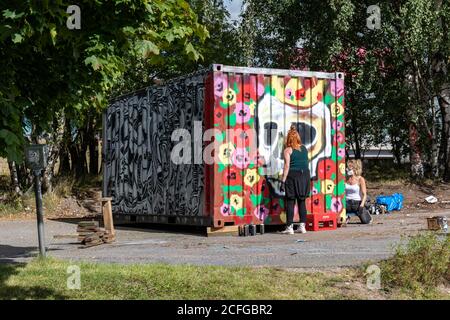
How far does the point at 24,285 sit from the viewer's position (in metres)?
6.71

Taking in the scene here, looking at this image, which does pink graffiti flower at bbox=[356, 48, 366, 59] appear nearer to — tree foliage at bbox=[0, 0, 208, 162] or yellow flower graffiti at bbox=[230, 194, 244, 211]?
yellow flower graffiti at bbox=[230, 194, 244, 211]

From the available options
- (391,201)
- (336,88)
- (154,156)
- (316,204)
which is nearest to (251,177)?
(316,204)

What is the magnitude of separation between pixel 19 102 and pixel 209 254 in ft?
11.7

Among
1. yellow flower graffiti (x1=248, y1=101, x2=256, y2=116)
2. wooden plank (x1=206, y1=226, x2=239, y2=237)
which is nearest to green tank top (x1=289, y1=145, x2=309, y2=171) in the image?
yellow flower graffiti (x1=248, y1=101, x2=256, y2=116)

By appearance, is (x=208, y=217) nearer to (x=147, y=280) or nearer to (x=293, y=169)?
(x=293, y=169)

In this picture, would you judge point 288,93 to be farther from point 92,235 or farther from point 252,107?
point 92,235

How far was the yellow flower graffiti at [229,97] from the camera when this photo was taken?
11641mm

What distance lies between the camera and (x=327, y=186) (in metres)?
12.7

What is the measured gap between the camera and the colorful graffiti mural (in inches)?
460

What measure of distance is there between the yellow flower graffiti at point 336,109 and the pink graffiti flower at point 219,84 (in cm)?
244

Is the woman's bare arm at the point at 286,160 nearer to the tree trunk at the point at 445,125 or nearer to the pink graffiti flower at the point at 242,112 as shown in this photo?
the pink graffiti flower at the point at 242,112

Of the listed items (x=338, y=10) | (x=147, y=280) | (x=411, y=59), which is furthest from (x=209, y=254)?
(x=411, y=59)

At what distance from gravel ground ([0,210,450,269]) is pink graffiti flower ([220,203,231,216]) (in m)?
0.46

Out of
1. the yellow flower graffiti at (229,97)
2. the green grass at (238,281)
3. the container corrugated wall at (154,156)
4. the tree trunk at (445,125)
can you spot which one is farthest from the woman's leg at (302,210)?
the tree trunk at (445,125)
